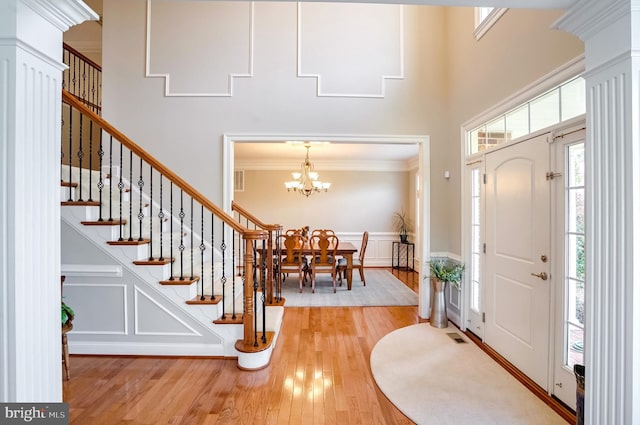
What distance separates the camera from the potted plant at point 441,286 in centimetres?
350

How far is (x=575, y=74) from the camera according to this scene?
2.01 metres

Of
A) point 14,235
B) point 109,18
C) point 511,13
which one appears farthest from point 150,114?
point 511,13

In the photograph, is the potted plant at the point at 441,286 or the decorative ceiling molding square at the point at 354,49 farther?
the decorative ceiling molding square at the point at 354,49

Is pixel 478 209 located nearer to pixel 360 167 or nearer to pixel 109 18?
pixel 360 167

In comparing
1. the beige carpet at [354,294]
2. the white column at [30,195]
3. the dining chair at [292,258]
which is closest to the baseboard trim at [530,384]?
the beige carpet at [354,294]

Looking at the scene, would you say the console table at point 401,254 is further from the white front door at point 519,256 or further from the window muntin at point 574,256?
the window muntin at point 574,256

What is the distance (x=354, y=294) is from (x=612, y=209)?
13.4ft

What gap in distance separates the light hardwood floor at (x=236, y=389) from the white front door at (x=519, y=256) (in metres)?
1.25

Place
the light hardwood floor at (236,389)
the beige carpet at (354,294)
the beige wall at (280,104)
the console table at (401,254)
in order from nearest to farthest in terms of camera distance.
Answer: the light hardwood floor at (236,389), the beige wall at (280,104), the beige carpet at (354,294), the console table at (401,254)

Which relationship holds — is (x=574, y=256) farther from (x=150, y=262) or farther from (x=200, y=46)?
(x=200, y=46)

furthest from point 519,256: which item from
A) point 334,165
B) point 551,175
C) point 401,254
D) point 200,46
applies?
point 334,165

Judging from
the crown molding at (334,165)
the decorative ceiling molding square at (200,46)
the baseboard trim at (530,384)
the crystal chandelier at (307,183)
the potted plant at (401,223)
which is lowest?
the baseboard trim at (530,384)

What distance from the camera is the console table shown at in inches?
282

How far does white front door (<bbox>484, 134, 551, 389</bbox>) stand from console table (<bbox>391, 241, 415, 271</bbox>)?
412 centimetres
